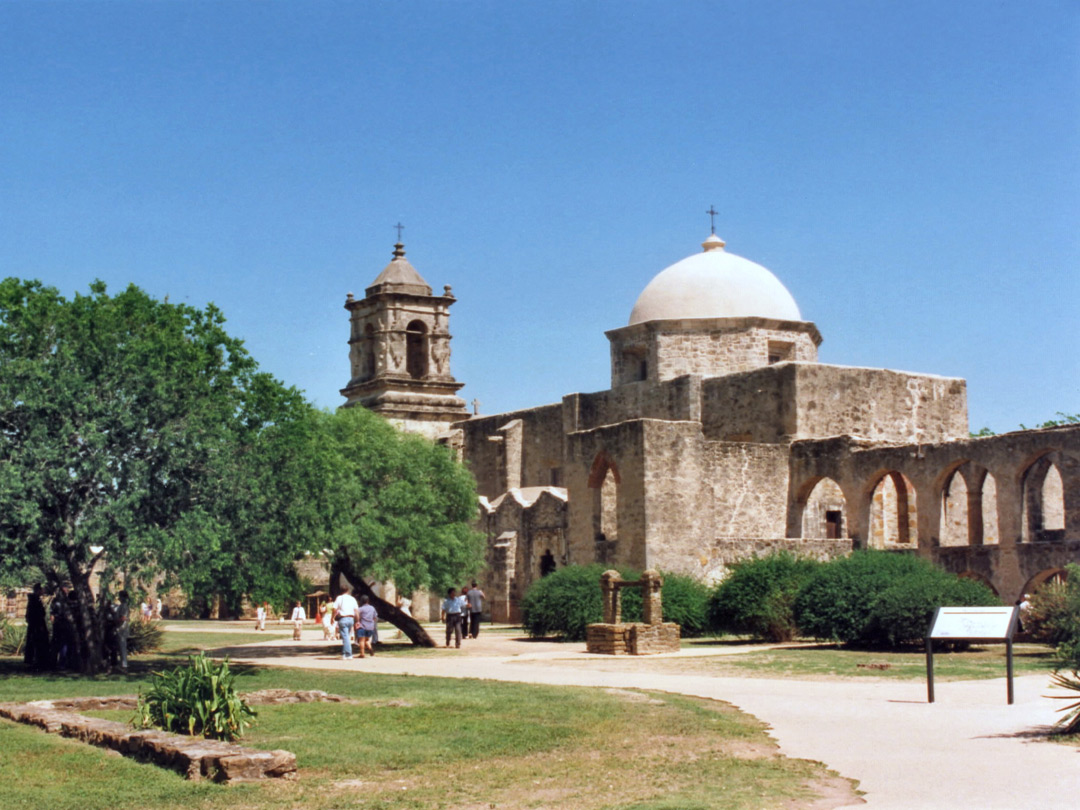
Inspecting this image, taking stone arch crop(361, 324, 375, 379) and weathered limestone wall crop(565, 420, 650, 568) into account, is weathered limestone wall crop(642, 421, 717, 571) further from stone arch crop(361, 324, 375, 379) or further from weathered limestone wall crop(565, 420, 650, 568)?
stone arch crop(361, 324, 375, 379)

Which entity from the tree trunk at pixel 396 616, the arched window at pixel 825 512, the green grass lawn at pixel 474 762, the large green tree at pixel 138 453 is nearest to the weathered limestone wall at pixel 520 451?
the arched window at pixel 825 512

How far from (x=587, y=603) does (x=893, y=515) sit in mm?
9405

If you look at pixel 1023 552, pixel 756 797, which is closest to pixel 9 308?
pixel 756 797

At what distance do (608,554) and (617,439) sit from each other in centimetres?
246

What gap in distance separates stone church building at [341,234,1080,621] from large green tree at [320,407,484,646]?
14.9ft

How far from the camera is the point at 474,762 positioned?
9383mm

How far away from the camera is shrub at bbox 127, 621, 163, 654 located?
21375 mm

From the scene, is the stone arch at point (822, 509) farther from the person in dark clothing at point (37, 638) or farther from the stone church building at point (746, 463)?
the person in dark clothing at point (37, 638)

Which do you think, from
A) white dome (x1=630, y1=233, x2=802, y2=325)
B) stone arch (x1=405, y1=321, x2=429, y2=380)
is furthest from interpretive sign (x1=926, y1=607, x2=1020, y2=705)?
stone arch (x1=405, y1=321, x2=429, y2=380)

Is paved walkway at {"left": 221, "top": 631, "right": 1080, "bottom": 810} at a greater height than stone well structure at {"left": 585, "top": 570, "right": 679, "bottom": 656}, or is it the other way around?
stone well structure at {"left": 585, "top": 570, "right": 679, "bottom": 656}

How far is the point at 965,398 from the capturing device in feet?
106

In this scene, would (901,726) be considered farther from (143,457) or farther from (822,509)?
(822,509)

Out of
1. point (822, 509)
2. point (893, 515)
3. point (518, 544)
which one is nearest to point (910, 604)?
point (822, 509)

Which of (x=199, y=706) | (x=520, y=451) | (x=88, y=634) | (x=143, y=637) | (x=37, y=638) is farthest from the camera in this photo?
(x=520, y=451)
